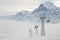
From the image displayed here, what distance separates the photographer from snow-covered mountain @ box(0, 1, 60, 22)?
2293 millimetres

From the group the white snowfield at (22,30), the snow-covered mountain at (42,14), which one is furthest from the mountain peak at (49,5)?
the white snowfield at (22,30)

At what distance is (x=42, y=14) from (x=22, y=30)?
45 centimetres

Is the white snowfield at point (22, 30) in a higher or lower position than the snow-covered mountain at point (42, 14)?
lower

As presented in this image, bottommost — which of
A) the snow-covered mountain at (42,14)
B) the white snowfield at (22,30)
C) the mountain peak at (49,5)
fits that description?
the white snowfield at (22,30)

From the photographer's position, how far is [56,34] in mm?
2262

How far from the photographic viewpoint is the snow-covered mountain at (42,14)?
2.29m

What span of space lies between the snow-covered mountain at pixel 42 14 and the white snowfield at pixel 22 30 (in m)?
0.09

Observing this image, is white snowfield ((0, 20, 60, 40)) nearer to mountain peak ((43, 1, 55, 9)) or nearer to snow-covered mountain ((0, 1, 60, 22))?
snow-covered mountain ((0, 1, 60, 22))

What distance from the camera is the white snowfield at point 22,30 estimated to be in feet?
7.43

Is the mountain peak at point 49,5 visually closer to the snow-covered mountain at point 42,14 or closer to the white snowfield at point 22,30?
the snow-covered mountain at point 42,14

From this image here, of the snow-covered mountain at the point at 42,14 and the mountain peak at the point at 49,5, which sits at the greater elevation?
the mountain peak at the point at 49,5

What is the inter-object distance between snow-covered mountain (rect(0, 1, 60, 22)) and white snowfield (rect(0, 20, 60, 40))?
0.30 feet

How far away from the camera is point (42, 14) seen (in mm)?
2355

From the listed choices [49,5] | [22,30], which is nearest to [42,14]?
[49,5]
